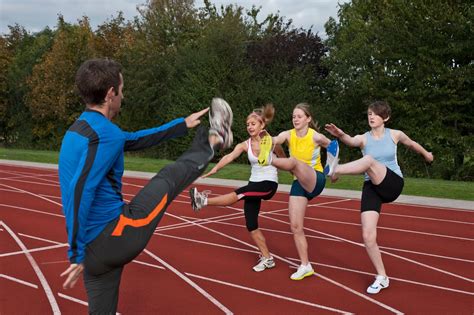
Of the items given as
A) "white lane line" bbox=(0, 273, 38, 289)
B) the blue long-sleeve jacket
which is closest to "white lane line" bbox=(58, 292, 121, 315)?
"white lane line" bbox=(0, 273, 38, 289)

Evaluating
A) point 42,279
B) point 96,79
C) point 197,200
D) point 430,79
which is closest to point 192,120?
point 96,79

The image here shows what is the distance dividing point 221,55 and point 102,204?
74.6 feet

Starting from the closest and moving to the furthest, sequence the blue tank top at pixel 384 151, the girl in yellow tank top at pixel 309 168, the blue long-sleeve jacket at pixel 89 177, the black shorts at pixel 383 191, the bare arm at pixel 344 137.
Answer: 1. the blue long-sleeve jacket at pixel 89 177
2. the black shorts at pixel 383 191
3. the blue tank top at pixel 384 151
4. the bare arm at pixel 344 137
5. the girl in yellow tank top at pixel 309 168

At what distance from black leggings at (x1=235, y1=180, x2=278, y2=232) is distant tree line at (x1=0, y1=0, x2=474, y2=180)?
562 inches

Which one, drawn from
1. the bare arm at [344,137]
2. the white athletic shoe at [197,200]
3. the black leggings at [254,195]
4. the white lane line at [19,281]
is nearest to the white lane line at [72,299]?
the white lane line at [19,281]

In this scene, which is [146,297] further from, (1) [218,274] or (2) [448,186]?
(2) [448,186]

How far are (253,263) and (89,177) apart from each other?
4.11 m

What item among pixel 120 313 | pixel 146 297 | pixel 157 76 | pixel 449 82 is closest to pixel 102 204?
pixel 120 313

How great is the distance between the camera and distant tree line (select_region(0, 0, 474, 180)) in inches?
726

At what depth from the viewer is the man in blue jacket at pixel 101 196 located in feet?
7.98

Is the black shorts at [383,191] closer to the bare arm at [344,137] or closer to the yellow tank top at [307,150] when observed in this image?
the bare arm at [344,137]

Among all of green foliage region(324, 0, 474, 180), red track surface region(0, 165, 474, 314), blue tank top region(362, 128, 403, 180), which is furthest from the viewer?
green foliage region(324, 0, 474, 180)

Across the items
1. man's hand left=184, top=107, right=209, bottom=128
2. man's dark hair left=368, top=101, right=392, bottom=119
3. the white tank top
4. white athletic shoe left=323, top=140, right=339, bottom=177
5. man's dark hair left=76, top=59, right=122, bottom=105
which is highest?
man's dark hair left=368, top=101, right=392, bottom=119

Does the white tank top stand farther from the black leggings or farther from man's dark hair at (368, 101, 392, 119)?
man's dark hair at (368, 101, 392, 119)
